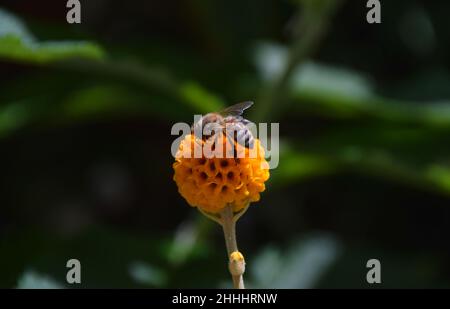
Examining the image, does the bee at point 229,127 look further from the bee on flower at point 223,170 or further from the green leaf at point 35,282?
the green leaf at point 35,282

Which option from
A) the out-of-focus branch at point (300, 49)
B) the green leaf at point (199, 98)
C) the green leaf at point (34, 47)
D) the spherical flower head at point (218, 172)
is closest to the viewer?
the spherical flower head at point (218, 172)

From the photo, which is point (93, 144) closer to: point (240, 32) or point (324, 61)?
point (240, 32)

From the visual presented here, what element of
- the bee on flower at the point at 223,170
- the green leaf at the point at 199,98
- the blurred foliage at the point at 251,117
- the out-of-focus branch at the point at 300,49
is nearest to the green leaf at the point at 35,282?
the blurred foliage at the point at 251,117

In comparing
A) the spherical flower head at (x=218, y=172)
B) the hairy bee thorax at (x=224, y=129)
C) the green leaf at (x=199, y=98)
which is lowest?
the spherical flower head at (x=218, y=172)

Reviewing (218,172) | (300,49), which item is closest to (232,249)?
(218,172)

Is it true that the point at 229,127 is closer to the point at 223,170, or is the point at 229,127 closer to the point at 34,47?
the point at 223,170

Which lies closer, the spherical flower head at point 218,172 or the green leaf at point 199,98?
the spherical flower head at point 218,172

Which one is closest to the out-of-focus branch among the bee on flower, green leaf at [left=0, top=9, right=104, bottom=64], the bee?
green leaf at [left=0, top=9, right=104, bottom=64]
